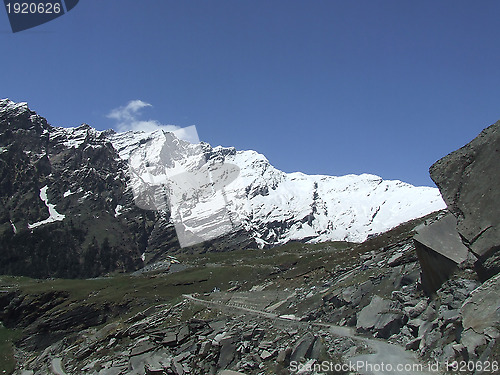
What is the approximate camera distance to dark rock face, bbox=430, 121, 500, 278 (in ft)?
58.6

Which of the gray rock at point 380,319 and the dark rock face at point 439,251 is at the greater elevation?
the dark rock face at point 439,251

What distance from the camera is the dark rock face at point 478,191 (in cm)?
1788

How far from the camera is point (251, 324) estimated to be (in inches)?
1244

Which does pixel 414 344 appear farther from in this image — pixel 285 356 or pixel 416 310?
pixel 285 356

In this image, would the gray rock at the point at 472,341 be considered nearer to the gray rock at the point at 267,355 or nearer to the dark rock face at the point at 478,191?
the dark rock face at the point at 478,191

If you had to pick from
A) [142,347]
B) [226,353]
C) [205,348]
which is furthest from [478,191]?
[142,347]

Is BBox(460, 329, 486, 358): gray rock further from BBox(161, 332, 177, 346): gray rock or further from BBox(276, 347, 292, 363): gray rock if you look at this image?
BBox(161, 332, 177, 346): gray rock

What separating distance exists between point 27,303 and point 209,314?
10085 centimetres

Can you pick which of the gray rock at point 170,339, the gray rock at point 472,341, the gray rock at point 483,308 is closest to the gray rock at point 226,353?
the gray rock at point 170,339

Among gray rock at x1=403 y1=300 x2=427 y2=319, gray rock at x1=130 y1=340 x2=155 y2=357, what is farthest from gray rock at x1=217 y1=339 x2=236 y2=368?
gray rock at x1=403 y1=300 x2=427 y2=319

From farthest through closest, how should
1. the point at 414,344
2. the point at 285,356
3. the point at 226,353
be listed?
the point at 226,353 < the point at 285,356 < the point at 414,344

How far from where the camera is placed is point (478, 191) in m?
18.9

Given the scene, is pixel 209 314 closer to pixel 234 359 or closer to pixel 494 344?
pixel 234 359

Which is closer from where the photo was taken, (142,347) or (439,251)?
(439,251)
